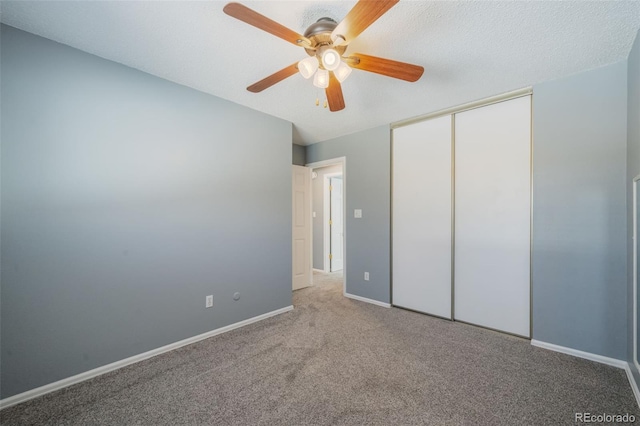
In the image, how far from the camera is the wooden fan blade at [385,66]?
1.59m

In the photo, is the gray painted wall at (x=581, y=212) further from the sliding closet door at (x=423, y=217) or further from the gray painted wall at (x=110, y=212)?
the gray painted wall at (x=110, y=212)

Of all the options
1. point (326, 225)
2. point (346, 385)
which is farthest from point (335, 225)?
point (346, 385)

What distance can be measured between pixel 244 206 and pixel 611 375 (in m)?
3.48

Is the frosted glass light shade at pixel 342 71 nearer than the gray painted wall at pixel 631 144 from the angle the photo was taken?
Yes

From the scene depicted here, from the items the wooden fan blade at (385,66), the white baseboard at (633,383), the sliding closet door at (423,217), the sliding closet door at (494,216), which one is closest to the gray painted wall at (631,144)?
the white baseboard at (633,383)

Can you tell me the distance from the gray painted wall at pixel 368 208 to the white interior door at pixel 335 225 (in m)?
1.73

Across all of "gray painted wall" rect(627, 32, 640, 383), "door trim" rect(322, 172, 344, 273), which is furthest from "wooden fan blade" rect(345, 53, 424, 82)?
"door trim" rect(322, 172, 344, 273)

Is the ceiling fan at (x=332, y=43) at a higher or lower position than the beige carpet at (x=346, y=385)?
higher

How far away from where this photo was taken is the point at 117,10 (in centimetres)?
160

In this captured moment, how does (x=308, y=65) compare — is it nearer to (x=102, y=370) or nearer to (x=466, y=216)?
(x=466, y=216)

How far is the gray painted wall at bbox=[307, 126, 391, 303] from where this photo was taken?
3.54 metres

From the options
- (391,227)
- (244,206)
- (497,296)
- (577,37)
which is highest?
(577,37)

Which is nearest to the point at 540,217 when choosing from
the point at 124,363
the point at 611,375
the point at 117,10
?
the point at 611,375

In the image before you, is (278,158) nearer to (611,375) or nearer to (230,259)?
(230,259)
